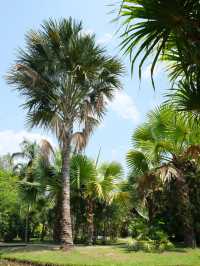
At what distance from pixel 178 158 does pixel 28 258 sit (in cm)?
678

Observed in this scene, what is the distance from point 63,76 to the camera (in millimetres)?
17500

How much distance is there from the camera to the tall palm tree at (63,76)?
17.1m

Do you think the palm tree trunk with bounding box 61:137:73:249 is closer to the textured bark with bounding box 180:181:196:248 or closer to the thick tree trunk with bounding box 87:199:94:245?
the thick tree trunk with bounding box 87:199:94:245

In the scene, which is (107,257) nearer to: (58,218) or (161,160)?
(161,160)

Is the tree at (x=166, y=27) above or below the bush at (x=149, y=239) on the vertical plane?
above

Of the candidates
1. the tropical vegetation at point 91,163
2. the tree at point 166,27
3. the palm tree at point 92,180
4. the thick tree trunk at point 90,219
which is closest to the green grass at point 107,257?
the tropical vegetation at point 91,163

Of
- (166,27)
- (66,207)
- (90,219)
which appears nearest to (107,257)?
(66,207)

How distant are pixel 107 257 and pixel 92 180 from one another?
538cm

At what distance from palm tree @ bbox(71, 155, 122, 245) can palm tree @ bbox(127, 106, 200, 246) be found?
5.77 feet

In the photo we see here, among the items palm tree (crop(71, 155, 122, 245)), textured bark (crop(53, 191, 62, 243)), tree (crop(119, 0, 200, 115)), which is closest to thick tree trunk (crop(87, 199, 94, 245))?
palm tree (crop(71, 155, 122, 245))

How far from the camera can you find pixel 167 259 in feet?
41.6

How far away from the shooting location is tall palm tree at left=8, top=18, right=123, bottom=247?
17078 millimetres

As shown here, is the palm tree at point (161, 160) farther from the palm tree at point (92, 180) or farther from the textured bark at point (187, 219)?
the palm tree at point (92, 180)

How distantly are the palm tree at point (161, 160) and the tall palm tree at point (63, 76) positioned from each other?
7.91ft
